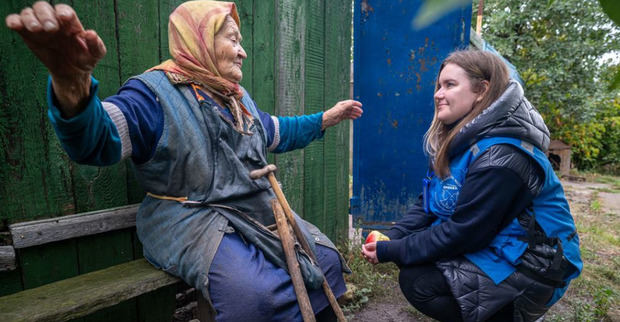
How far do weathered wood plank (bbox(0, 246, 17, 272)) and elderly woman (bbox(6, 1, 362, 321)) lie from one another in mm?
489

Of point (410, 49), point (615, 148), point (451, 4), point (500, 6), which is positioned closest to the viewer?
point (451, 4)

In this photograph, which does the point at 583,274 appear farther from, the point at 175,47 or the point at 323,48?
the point at 175,47

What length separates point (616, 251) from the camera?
3.95 meters

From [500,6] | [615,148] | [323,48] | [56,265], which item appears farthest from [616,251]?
[615,148]

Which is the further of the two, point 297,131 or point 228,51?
point 297,131

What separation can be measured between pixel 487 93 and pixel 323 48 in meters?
1.73

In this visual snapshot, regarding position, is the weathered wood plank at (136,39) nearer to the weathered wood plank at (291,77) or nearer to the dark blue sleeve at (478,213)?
the weathered wood plank at (291,77)

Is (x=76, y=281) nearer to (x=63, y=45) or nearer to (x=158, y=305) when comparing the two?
(x=158, y=305)

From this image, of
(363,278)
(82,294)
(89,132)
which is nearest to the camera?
(89,132)

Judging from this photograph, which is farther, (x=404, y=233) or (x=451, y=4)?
(x=404, y=233)

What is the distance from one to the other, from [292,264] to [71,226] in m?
1.04

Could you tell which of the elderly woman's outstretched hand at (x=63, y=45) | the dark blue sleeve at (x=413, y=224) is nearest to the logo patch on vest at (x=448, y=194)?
the dark blue sleeve at (x=413, y=224)

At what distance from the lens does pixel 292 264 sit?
5.34 ft

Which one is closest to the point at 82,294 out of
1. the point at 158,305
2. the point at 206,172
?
the point at 206,172
